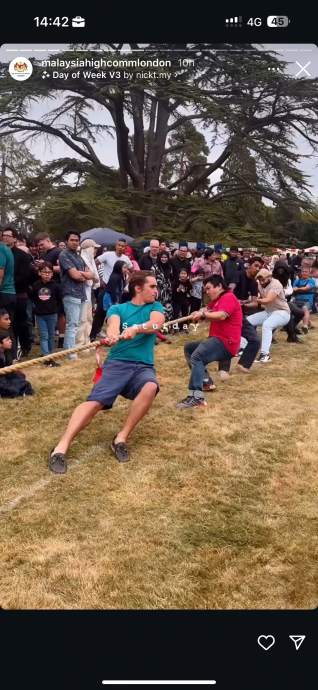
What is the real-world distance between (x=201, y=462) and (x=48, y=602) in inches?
64.8

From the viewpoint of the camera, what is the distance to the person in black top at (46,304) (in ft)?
19.4

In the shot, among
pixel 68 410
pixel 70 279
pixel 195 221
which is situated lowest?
pixel 68 410

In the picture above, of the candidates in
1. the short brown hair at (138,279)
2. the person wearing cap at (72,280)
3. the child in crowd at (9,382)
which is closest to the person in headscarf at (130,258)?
the person wearing cap at (72,280)

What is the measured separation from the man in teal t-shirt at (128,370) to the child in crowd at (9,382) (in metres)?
1.57

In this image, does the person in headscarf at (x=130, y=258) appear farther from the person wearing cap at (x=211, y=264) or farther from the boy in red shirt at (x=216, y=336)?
the boy in red shirt at (x=216, y=336)

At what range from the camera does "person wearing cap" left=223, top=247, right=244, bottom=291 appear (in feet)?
30.2

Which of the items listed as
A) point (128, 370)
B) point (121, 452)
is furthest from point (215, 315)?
point (121, 452)

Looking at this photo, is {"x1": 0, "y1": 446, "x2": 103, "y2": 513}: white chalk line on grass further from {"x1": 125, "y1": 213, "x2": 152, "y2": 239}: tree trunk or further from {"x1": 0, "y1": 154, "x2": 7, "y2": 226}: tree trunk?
{"x1": 125, "y1": 213, "x2": 152, "y2": 239}: tree trunk

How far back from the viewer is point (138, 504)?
269 cm

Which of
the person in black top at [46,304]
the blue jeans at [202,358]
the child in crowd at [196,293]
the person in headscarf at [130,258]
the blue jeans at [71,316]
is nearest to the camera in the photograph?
the blue jeans at [202,358]

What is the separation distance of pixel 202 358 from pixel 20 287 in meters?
2.89

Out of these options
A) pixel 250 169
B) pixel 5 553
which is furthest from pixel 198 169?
pixel 5 553
